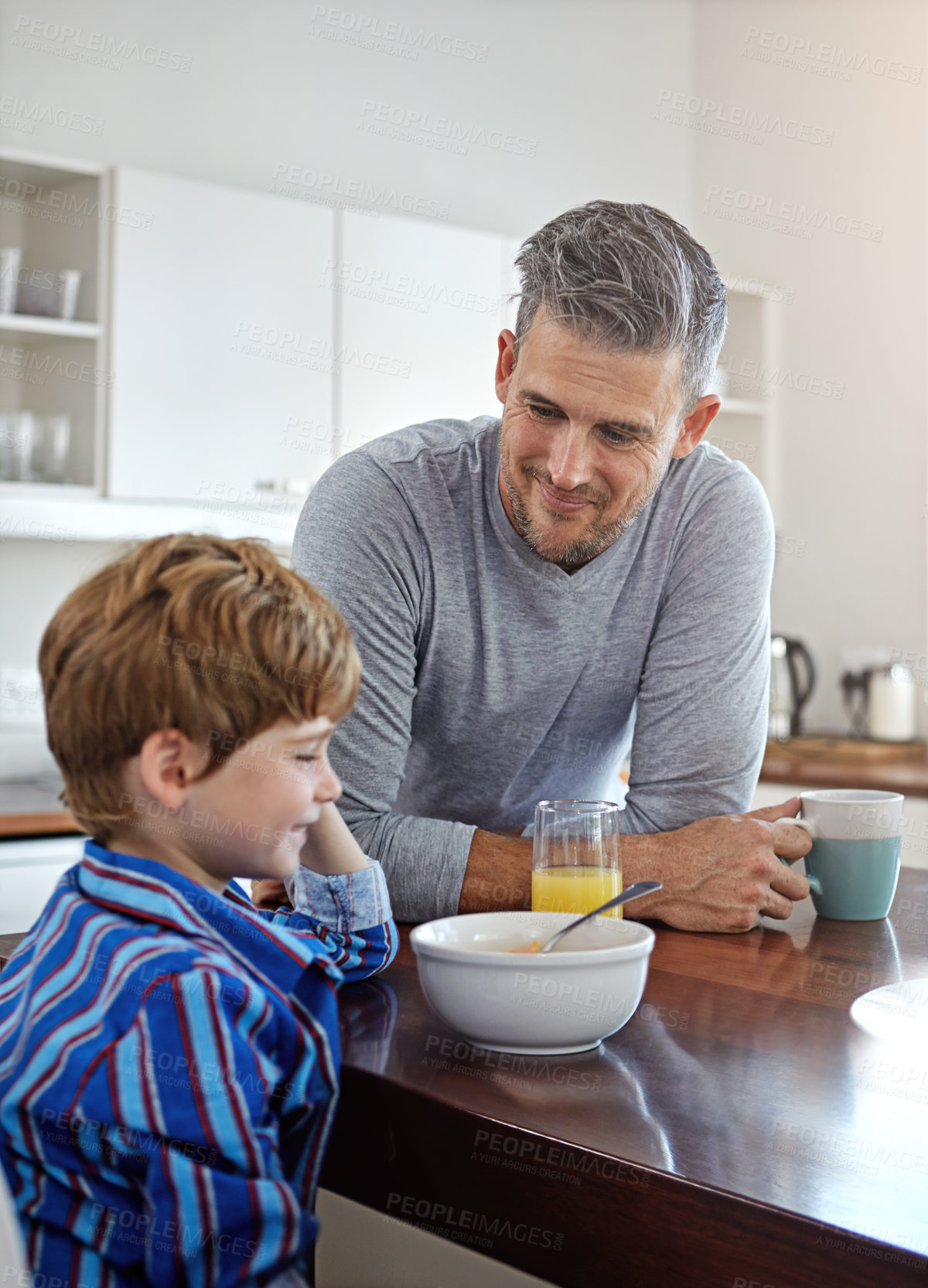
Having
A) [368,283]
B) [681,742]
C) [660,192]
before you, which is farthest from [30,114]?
[681,742]

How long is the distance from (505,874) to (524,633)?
1.00ft

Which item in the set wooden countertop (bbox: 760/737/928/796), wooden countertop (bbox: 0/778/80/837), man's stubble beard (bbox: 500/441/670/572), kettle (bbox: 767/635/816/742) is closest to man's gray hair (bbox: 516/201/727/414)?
man's stubble beard (bbox: 500/441/670/572)

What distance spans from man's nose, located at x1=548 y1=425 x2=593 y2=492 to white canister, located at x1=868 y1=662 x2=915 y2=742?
97.0 inches

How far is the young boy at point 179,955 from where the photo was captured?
24.2 inches

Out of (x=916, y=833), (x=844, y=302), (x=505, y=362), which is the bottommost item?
(x=916, y=833)

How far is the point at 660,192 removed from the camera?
13.7 feet

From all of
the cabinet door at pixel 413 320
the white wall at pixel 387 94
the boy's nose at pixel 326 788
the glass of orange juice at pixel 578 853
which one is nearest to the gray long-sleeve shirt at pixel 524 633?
the glass of orange juice at pixel 578 853

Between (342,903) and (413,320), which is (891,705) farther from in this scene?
(342,903)

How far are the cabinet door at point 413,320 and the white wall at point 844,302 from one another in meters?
1.06

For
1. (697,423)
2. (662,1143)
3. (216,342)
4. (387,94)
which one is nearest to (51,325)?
(216,342)

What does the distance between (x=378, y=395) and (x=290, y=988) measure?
2.60 meters

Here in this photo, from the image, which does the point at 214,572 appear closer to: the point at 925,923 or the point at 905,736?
the point at 925,923

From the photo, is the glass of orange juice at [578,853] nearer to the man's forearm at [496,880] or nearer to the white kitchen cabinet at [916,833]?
the man's forearm at [496,880]

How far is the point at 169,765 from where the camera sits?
724 millimetres
